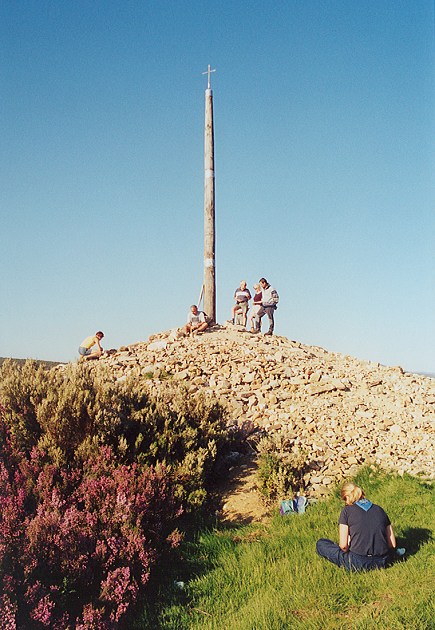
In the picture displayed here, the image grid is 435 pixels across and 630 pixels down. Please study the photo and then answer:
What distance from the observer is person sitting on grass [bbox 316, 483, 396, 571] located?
6.20 meters

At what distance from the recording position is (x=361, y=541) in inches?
245

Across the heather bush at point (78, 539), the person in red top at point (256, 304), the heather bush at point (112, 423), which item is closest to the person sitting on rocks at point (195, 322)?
the person in red top at point (256, 304)

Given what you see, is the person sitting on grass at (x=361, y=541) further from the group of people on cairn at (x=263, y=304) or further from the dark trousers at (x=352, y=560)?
the group of people on cairn at (x=263, y=304)

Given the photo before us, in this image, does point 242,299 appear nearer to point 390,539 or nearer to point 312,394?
point 312,394

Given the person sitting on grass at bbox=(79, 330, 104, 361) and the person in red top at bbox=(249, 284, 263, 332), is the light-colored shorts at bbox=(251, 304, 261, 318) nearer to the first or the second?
the person in red top at bbox=(249, 284, 263, 332)

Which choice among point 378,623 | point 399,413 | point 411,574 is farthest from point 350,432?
point 378,623

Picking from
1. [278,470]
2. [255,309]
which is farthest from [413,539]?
[255,309]

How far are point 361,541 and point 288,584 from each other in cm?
98

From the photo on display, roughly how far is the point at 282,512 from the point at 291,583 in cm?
175

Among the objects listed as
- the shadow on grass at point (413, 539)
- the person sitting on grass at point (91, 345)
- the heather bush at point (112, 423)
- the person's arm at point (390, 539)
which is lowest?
the shadow on grass at point (413, 539)

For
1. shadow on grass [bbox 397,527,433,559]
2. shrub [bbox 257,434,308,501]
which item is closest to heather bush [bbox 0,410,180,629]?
shrub [bbox 257,434,308,501]

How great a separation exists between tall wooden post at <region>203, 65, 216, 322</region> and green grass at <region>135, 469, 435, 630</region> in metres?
11.0

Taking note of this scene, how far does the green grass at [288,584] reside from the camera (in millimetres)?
5258

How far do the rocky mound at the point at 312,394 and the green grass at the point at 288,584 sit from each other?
5.05 feet
